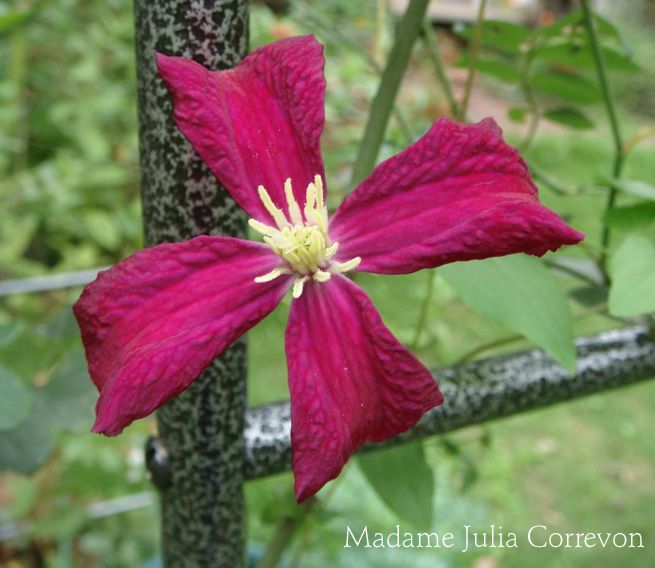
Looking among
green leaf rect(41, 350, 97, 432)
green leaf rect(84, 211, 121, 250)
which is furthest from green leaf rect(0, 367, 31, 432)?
green leaf rect(84, 211, 121, 250)

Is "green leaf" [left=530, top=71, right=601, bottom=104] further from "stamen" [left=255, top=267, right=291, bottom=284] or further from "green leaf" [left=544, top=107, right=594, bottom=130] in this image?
"stamen" [left=255, top=267, right=291, bottom=284]

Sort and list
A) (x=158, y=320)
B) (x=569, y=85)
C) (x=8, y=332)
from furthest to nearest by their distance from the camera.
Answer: (x=569, y=85)
(x=8, y=332)
(x=158, y=320)

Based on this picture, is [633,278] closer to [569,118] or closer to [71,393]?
[569,118]

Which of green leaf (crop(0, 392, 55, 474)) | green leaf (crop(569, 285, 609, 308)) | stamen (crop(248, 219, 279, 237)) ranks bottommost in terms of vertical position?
green leaf (crop(0, 392, 55, 474))

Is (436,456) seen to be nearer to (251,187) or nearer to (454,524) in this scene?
(454,524)

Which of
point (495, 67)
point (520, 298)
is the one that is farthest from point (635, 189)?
point (495, 67)

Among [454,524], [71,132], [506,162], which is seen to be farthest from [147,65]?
[71,132]

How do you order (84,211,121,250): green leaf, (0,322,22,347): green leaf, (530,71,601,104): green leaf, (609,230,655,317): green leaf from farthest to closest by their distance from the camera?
(84,211,121,250): green leaf → (530,71,601,104): green leaf → (0,322,22,347): green leaf → (609,230,655,317): green leaf
